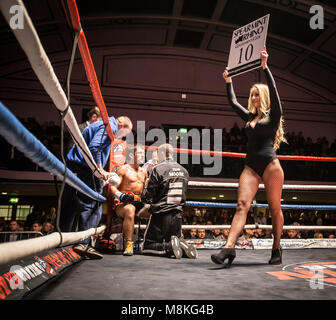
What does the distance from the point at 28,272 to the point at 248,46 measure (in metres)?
1.77

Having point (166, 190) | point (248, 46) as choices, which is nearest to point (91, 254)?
point (166, 190)

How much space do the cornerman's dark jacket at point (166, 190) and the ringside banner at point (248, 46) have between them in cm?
87

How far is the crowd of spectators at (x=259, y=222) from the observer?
5.82 meters

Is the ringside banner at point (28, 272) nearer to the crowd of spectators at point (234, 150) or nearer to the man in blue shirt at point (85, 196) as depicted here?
the man in blue shirt at point (85, 196)

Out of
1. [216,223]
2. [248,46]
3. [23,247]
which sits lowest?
[216,223]

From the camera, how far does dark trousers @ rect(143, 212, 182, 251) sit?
229 centimetres

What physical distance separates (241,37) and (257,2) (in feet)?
21.7

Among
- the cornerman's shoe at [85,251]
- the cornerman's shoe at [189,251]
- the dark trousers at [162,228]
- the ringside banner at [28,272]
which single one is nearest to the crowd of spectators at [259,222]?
the dark trousers at [162,228]

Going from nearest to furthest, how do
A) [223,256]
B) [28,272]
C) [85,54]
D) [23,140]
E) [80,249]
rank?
[23,140] → [28,272] → [85,54] → [223,256] → [80,249]

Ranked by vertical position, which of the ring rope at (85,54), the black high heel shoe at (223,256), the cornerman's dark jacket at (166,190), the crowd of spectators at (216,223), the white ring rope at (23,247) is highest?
the ring rope at (85,54)

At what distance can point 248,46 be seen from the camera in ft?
6.44

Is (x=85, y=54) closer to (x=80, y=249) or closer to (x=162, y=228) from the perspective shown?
(x=80, y=249)

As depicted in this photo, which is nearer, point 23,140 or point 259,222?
point 23,140
